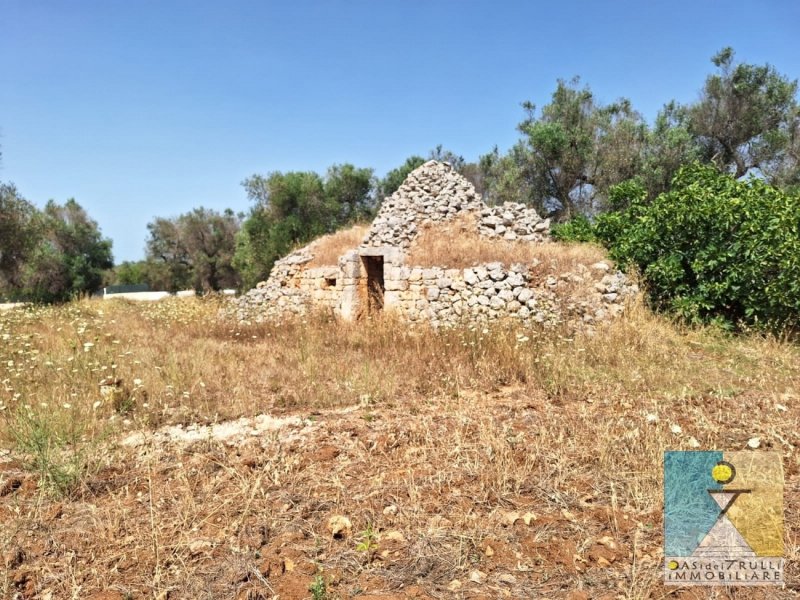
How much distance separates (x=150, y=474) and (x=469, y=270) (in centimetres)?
736

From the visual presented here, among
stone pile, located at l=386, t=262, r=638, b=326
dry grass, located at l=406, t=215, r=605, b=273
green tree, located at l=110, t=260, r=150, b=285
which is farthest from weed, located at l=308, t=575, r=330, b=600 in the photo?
green tree, located at l=110, t=260, r=150, b=285

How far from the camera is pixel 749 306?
30.3 ft

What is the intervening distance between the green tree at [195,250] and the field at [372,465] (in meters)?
26.4

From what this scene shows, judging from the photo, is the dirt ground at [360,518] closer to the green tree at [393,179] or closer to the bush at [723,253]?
the bush at [723,253]

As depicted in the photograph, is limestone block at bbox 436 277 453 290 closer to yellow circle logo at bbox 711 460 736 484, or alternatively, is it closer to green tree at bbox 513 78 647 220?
yellow circle logo at bbox 711 460 736 484

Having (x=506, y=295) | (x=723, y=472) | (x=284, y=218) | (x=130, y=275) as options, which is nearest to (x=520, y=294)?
(x=506, y=295)

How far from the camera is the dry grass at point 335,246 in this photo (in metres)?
13.5

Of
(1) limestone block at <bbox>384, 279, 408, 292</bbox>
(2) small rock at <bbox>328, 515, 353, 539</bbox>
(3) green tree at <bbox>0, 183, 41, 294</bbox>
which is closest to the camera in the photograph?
(2) small rock at <bbox>328, 515, 353, 539</bbox>

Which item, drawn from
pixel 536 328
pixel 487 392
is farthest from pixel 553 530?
pixel 536 328

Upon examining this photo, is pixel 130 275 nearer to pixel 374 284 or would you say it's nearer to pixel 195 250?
pixel 195 250

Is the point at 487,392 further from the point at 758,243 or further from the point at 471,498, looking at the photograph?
the point at 758,243

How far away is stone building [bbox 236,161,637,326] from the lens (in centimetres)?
982

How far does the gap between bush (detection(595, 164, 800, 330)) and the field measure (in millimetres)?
1528

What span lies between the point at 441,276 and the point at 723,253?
206 inches
